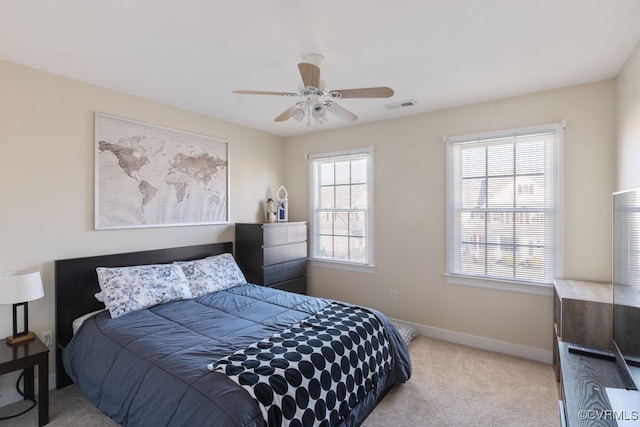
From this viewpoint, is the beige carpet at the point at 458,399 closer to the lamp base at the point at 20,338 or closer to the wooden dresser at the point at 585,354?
the wooden dresser at the point at 585,354

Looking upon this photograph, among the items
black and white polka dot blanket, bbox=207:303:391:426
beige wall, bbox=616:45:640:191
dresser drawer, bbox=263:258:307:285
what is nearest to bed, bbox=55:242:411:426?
black and white polka dot blanket, bbox=207:303:391:426

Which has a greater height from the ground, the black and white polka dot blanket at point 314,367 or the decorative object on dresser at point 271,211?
the decorative object on dresser at point 271,211

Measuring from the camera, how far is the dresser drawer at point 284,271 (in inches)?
153

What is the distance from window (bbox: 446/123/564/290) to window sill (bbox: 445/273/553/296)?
3 centimetres

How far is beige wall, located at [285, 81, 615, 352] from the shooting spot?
9.08 ft

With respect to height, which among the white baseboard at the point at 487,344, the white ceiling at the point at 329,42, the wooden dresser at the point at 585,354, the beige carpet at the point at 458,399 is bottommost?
the beige carpet at the point at 458,399

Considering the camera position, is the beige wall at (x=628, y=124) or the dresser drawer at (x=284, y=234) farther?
the dresser drawer at (x=284, y=234)

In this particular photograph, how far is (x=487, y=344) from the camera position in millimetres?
3268

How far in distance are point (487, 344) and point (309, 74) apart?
3.11 m

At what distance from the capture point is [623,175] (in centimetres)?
243

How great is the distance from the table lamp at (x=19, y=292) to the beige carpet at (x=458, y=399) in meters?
0.55

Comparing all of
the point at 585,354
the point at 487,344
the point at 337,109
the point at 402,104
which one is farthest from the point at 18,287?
the point at 487,344

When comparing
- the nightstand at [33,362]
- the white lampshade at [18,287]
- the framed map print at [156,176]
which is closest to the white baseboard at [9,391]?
the nightstand at [33,362]

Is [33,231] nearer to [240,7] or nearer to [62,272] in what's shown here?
[62,272]
